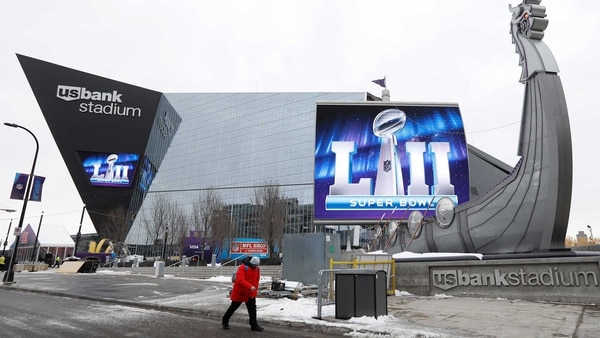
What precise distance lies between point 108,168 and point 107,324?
81294 mm

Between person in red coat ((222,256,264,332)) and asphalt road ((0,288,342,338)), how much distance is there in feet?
0.74

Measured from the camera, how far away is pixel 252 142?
304 ft

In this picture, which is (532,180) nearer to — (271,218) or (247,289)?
(247,289)

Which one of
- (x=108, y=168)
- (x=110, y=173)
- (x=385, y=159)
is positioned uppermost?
(x=108, y=168)

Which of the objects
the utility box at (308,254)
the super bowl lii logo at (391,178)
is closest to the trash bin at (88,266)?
the super bowl lii logo at (391,178)

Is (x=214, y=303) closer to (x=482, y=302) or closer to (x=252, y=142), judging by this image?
(x=482, y=302)

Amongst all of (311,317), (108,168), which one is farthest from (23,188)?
(108,168)

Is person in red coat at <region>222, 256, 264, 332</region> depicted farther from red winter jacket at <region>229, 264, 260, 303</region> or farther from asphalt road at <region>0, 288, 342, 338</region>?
asphalt road at <region>0, 288, 342, 338</region>

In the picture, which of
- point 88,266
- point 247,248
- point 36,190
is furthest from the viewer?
point 247,248

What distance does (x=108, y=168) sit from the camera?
81.7 m

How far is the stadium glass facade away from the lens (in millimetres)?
83750

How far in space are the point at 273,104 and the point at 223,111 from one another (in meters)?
13.7

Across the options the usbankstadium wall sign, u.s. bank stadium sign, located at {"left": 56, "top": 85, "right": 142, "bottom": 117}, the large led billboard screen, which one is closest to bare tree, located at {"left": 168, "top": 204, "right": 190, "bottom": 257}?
u.s. bank stadium sign, located at {"left": 56, "top": 85, "right": 142, "bottom": 117}

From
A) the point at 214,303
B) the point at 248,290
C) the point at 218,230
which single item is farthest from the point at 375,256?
the point at 218,230
